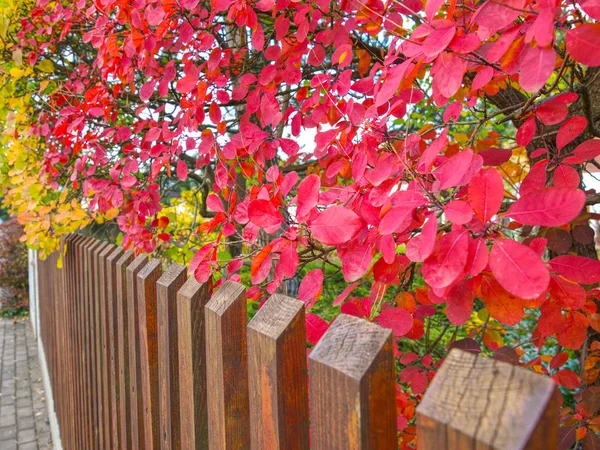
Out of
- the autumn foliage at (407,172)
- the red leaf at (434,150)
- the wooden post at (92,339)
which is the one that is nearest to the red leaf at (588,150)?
the autumn foliage at (407,172)

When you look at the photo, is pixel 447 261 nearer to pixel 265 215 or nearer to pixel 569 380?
pixel 265 215

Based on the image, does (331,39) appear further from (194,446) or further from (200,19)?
(194,446)

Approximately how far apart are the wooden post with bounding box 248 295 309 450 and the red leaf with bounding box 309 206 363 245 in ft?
0.46

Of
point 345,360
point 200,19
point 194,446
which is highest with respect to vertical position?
point 200,19

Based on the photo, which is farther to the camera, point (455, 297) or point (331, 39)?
point (331, 39)

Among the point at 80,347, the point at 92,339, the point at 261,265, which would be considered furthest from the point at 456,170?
the point at 80,347

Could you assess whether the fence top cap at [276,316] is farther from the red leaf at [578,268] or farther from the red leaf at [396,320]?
the red leaf at [578,268]

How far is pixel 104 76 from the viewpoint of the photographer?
228 centimetres

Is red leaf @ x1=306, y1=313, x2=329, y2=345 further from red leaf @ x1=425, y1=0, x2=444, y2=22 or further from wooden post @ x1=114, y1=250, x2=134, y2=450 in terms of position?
wooden post @ x1=114, y1=250, x2=134, y2=450

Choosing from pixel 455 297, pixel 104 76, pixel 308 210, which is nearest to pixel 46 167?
pixel 104 76

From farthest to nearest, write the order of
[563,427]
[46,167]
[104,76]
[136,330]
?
[46,167] < [104,76] < [563,427] < [136,330]

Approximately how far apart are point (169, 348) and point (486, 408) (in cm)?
93

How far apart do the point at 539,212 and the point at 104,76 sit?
2145 millimetres

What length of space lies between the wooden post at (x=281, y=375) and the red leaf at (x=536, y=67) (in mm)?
501
